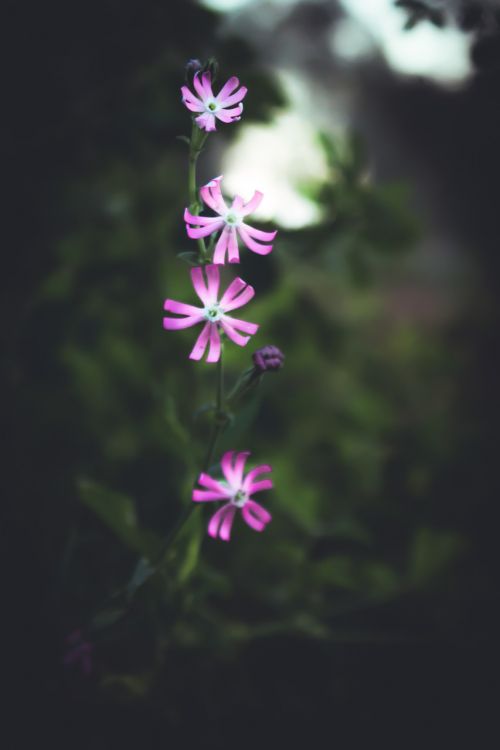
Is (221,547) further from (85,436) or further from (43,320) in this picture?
(43,320)

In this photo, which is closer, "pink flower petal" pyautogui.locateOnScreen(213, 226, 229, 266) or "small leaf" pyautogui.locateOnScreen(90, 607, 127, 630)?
"pink flower petal" pyautogui.locateOnScreen(213, 226, 229, 266)

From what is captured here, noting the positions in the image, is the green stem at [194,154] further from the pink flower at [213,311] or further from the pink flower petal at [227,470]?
the pink flower petal at [227,470]

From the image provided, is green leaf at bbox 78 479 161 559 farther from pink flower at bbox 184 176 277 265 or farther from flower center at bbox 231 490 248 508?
pink flower at bbox 184 176 277 265

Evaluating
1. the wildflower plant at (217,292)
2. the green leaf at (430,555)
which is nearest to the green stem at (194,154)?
the wildflower plant at (217,292)

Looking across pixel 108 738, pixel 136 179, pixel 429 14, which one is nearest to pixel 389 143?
pixel 136 179

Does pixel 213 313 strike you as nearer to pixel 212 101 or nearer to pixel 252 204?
pixel 252 204

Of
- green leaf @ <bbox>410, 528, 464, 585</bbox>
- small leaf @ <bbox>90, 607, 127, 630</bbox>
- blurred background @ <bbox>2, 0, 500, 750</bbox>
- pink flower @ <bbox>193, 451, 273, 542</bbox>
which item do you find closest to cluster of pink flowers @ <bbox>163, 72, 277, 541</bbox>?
pink flower @ <bbox>193, 451, 273, 542</bbox>

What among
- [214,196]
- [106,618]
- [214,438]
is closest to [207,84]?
[214,196]
